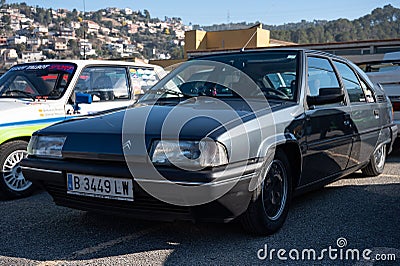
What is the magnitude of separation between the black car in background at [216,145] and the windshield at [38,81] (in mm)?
1553

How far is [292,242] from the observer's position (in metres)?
3.45

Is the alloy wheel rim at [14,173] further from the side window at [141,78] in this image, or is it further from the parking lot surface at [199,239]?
the side window at [141,78]

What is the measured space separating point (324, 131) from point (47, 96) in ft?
10.7

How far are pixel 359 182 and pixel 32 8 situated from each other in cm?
5497

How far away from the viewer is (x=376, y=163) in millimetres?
5805

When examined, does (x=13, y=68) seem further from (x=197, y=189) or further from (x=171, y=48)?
(x=171, y=48)

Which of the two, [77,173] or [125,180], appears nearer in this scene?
[125,180]

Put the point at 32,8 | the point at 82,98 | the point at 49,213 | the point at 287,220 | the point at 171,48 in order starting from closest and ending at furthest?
the point at 287,220 → the point at 49,213 → the point at 82,98 → the point at 32,8 → the point at 171,48

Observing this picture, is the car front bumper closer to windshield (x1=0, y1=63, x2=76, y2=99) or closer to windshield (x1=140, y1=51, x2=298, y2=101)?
windshield (x1=140, y1=51, x2=298, y2=101)

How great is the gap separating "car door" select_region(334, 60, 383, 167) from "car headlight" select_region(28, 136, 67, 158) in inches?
116

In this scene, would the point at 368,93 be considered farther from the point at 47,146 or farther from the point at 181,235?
the point at 47,146

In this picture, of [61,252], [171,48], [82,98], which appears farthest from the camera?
[171,48]

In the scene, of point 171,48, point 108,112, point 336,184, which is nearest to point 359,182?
point 336,184

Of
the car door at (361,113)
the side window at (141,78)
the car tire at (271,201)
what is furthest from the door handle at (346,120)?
the side window at (141,78)
